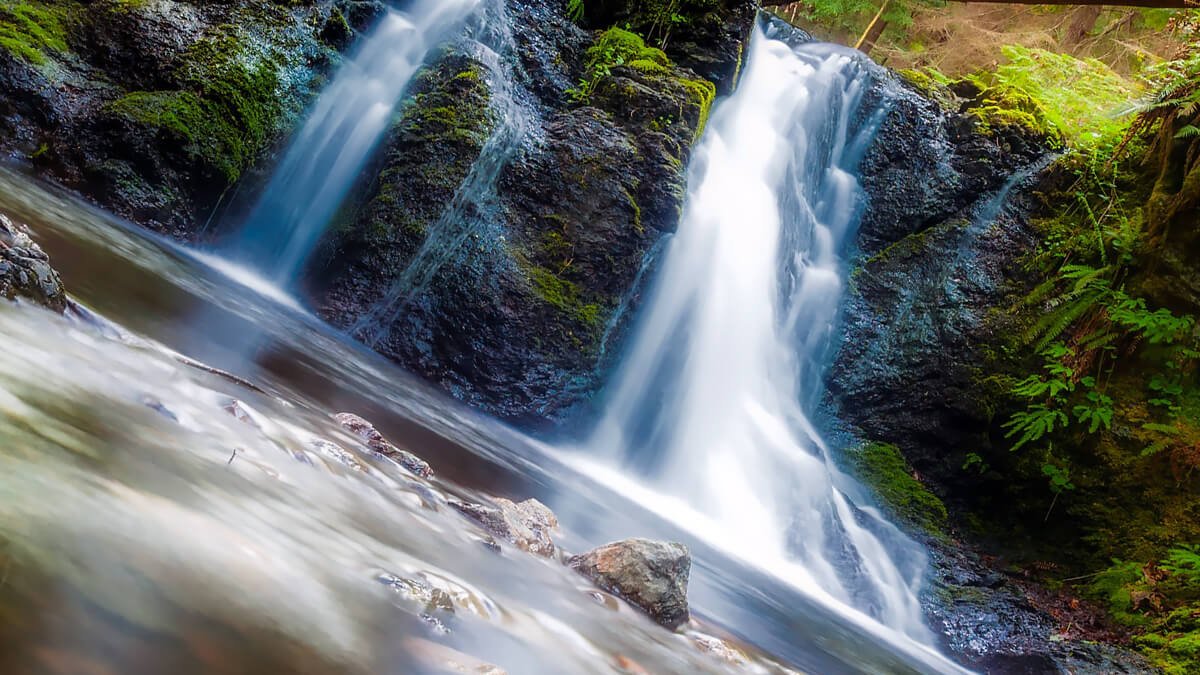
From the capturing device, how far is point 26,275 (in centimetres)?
239

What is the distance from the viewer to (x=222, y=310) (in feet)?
17.3

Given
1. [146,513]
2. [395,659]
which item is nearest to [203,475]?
[146,513]

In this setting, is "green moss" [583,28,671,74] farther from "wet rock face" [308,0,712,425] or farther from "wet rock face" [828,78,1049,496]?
"wet rock face" [828,78,1049,496]

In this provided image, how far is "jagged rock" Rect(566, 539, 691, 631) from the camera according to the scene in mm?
3027

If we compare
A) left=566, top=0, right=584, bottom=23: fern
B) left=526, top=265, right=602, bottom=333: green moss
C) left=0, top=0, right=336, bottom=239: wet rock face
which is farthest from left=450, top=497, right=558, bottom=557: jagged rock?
left=566, top=0, right=584, bottom=23: fern

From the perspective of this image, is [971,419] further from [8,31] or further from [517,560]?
[8,31]

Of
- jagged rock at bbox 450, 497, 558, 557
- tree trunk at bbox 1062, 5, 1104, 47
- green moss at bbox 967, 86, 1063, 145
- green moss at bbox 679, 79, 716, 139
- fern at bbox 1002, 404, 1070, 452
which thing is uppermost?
tree trunk at bbox 1062, 5, 1104, 47

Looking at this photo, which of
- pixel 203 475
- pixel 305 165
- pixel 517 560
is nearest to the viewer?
pixel 203 475

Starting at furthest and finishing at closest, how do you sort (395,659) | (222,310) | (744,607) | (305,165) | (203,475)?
(305,165), (222,310), (744,607), (203,475), (395,659)

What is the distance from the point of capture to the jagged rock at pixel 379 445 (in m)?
3.34

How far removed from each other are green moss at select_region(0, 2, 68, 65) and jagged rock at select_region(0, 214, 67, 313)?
7.10m

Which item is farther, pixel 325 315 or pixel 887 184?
pixel 887 184

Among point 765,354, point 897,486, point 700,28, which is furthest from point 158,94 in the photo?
point 897,486

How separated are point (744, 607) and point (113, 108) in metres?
8.14
